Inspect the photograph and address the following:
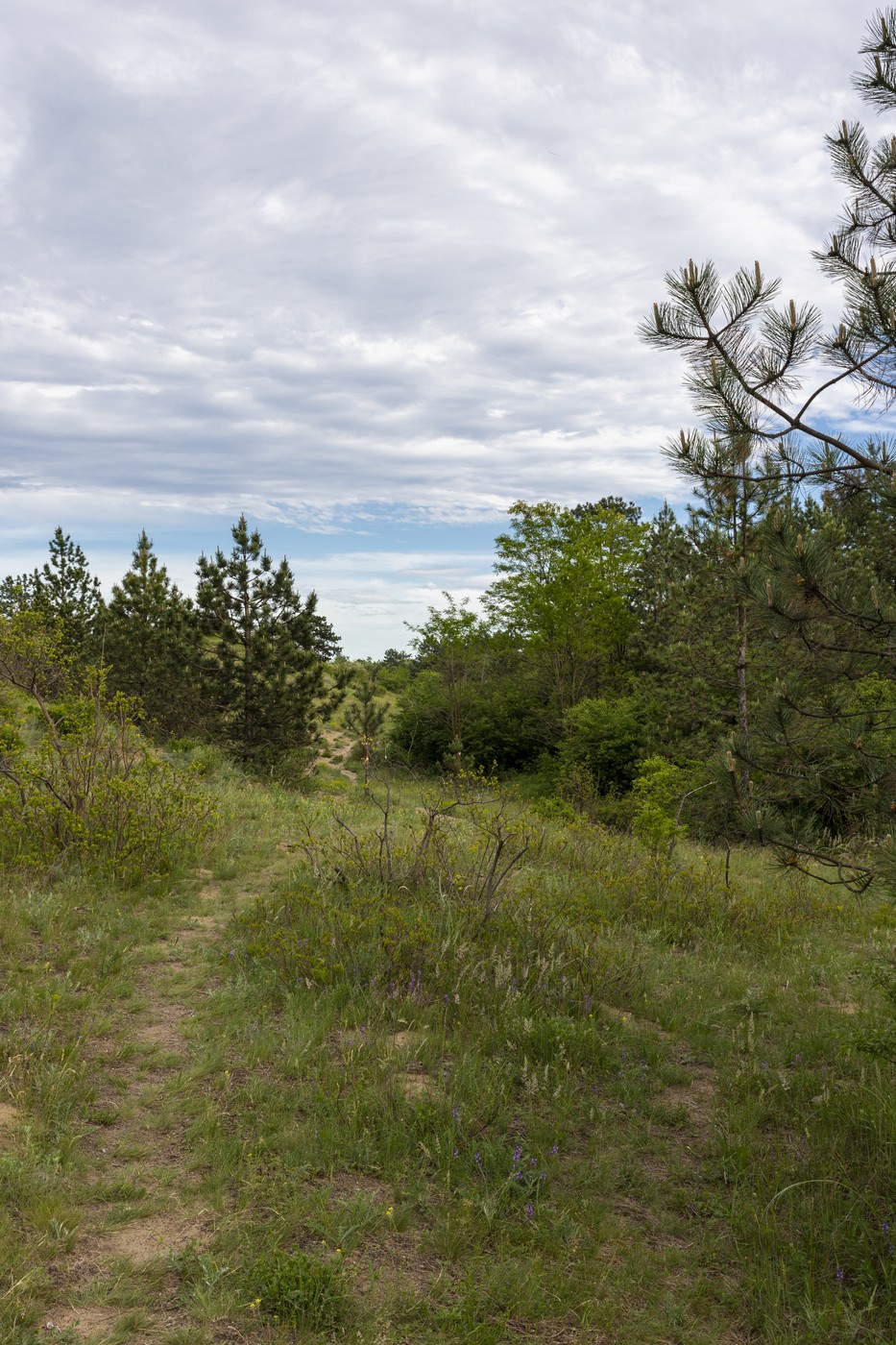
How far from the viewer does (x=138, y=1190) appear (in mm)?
3477

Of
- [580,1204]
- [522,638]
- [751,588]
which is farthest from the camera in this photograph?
[522,638]

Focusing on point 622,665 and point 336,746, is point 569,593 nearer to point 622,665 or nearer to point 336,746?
point 622,665

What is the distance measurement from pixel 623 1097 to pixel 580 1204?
0.98m

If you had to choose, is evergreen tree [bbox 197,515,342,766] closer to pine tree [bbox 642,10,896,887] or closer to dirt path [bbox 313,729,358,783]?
dirt path [bbox 313,729,358,783]

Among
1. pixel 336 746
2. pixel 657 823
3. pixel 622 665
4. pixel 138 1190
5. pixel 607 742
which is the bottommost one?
pixel 336 746

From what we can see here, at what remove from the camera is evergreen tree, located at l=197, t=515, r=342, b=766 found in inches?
763

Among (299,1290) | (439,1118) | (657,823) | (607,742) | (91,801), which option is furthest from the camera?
(607,742)

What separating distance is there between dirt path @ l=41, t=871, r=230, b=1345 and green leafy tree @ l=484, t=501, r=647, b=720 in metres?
24.1

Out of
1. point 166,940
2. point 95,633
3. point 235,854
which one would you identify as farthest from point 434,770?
point 166,940

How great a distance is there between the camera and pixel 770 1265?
3.24 m

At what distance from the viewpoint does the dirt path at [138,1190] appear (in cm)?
281

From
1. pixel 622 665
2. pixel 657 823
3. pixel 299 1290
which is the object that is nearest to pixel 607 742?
pixel 622 665

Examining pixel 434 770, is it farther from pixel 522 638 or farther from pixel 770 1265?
pixel 770 1265

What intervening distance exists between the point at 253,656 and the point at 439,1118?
16.3 metres
